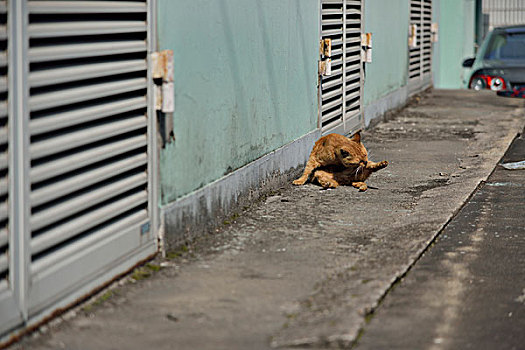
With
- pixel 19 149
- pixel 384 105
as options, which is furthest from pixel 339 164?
pixel 384 105

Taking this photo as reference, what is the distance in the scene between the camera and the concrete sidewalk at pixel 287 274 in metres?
4.06

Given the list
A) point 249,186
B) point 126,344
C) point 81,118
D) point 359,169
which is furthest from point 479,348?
point 359,169

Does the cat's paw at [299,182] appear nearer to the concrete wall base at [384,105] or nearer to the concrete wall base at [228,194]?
the concrete wall base at [228,194]

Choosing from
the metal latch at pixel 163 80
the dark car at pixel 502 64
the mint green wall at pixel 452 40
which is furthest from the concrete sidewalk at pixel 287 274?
the mint green wall at pixel 452 40

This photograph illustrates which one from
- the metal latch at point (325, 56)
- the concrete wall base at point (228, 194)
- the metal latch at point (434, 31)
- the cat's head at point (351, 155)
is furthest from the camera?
the metal latch at point (434, 31)

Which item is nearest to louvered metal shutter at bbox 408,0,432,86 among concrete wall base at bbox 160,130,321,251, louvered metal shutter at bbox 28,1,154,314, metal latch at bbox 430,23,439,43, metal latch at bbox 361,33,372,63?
metal latch at bbox 430,23,439,43

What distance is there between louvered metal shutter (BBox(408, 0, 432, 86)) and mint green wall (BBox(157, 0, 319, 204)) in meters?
6.88

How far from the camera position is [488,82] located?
14.9 m

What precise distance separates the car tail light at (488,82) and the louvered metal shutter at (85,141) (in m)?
10.5

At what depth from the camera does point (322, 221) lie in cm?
653

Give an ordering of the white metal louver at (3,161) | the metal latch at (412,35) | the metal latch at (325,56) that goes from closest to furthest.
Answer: the white metal louver at (3,161) < the metal latch at (325,56) < the metal latch at (412,35)

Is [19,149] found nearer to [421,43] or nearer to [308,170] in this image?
[308,170]

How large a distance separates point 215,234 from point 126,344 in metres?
2.16

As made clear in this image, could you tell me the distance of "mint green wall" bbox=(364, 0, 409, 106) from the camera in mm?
11836
